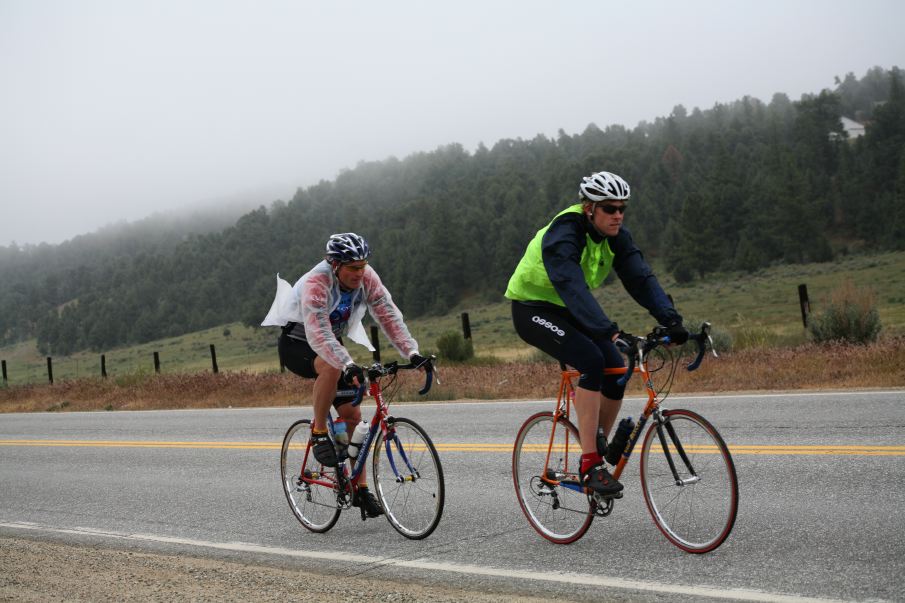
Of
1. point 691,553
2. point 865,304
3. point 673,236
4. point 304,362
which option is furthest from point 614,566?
point 673,236

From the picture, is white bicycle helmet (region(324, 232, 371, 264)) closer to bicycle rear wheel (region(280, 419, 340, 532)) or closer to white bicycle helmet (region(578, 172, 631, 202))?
bicycle rear wheel (region(280, 419, 340, 532))

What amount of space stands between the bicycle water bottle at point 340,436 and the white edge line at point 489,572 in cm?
72

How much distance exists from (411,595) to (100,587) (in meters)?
2.03

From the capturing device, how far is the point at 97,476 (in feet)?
35.2

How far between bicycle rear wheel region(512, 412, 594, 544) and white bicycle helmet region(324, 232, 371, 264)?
1.55 meters

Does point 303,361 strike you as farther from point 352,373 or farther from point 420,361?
point 420,361

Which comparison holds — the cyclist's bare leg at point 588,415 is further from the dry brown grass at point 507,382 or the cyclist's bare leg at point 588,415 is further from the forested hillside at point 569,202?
the forested hillside at point 569,202

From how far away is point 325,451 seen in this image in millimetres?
6453

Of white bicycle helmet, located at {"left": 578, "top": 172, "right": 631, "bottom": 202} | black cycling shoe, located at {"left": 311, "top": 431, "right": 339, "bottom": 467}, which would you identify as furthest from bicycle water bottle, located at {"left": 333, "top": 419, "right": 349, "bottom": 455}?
white bicycle helmet, located at {"left": 578, "top": 172, "right": 631, "bottom": 202}

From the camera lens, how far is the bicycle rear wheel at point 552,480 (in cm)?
560

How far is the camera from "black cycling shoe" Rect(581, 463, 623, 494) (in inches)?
204

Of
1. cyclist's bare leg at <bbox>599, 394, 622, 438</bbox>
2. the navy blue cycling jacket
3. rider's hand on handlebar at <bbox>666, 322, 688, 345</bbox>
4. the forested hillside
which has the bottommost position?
cyclist's bare leg at <bbox>599, 394, 622, 438</bbox>

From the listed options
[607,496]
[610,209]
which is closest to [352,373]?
[607,496]

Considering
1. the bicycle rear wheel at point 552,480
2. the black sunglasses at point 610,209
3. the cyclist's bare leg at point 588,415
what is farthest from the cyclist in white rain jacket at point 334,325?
the black sunglasses at point 610,209
